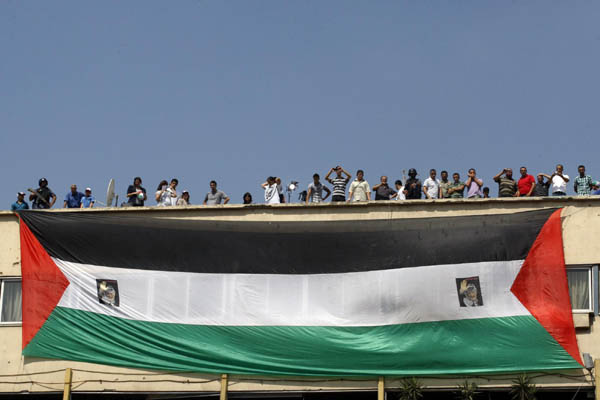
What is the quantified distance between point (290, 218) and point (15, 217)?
792 cm

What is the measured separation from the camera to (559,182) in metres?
29.2

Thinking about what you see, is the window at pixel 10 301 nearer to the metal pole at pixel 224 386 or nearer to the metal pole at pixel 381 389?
the metal pole at pixel 224 386

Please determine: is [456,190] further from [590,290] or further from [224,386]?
[224,386]

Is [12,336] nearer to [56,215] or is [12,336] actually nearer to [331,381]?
[56,215]

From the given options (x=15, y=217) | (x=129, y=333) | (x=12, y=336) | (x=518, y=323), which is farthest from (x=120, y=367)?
(x=518, y=323)

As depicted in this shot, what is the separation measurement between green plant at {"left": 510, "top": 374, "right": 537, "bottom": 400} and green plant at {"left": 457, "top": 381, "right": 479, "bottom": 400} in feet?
3.06

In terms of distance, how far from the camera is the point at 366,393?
2762 cm

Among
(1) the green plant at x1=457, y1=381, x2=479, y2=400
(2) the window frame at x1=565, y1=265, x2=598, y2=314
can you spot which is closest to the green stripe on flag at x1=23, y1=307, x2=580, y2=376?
(1) the green plant at x1=457, y1=381, x2=479, y2=400

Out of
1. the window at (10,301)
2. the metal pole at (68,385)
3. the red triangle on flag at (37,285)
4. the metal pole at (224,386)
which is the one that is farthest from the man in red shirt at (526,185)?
the window at (10,301)

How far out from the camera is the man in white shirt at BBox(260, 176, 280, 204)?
30.5 meters

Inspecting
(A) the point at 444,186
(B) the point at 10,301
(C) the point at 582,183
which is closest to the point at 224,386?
(B) the point at 10,301

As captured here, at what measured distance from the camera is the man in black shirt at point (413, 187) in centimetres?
2969

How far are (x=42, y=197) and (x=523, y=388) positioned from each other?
14.7 metres

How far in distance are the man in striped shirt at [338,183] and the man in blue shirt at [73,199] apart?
734 cm
